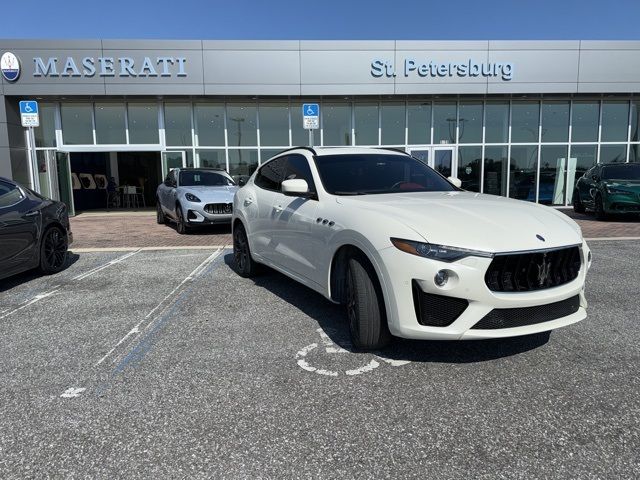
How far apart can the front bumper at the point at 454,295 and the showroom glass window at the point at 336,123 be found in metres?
15.0

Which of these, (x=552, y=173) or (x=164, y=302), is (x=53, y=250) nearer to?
(x=164, y=302)

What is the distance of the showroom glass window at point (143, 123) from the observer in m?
17.3

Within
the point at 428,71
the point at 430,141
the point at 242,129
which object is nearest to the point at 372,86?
the point at 428,71

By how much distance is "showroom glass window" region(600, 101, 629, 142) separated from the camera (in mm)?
17984

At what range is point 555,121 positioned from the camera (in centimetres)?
1798

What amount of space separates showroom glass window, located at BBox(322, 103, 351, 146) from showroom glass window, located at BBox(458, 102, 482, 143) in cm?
417

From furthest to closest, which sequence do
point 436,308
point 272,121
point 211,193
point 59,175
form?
1. point 272,121
2. point 59,175
3. point 211,193
4. point 436,308

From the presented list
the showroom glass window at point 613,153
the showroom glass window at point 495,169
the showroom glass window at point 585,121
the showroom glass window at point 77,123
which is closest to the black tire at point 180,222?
the showroom glass window at point 77,123

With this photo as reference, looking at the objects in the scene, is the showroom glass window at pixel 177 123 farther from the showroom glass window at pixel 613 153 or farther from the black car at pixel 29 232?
the showroom glass window at pixel 613 153

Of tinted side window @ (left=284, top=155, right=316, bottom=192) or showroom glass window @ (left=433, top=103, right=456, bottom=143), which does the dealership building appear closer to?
showroom glass window @ (left=433, top=103, right=456, bottom=143)

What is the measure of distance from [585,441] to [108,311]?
4.39 m

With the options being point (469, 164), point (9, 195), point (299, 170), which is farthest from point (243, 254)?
point (469, 164)

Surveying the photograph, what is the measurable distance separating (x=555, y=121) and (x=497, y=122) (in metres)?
2.21

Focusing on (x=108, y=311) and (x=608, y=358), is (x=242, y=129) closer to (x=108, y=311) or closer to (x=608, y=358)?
(x=108, y=311)
